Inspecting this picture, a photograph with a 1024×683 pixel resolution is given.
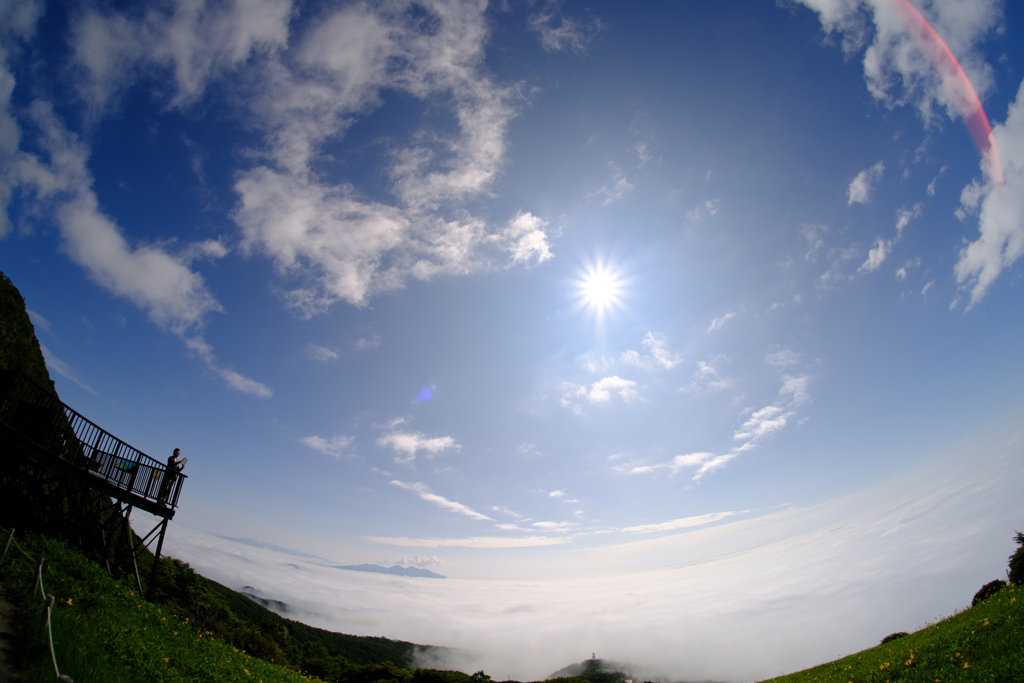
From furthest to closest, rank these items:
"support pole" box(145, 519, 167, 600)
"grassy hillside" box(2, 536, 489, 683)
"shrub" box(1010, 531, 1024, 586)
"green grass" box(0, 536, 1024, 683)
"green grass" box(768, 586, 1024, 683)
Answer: "shrub" box(1010, 531, 1024, 586) → "support pole" box(145, 519, 167, 600) → "green grass" box(768, 586, 1024, 683) → "green grass" box(0, 536, 1024, 683) → "grassy hillside" box(2, 536, 489, 683)

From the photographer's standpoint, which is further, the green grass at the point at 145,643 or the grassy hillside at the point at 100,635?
the green grass at the point at 145,643

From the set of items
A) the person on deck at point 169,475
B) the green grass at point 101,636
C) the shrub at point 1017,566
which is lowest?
the green grass at point 101,636

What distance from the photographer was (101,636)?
9.03 metres

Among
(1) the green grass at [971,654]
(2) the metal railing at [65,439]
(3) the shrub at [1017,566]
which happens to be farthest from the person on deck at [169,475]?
(3) the shrub at [1017,566]

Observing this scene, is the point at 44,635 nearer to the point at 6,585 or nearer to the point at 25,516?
the point at 6,585

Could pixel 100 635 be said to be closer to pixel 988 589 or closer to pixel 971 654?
pixel 971 654

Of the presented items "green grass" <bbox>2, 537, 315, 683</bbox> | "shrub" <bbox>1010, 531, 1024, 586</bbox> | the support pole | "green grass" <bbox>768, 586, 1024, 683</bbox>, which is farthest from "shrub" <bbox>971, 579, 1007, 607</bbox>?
the support pole

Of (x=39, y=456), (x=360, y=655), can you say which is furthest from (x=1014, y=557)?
(x=360, y=655)

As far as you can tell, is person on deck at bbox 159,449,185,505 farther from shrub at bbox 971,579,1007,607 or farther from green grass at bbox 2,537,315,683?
shrub at bbox 971,579,1007,607

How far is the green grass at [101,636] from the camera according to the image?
7.35 metres

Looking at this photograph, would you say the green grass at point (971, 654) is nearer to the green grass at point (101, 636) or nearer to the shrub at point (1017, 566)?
the shrub at point (1017, 566)

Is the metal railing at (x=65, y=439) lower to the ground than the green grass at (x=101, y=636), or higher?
higher

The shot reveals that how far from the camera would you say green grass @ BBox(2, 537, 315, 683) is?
7352 mm

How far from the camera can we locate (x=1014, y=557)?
20.0 metres
